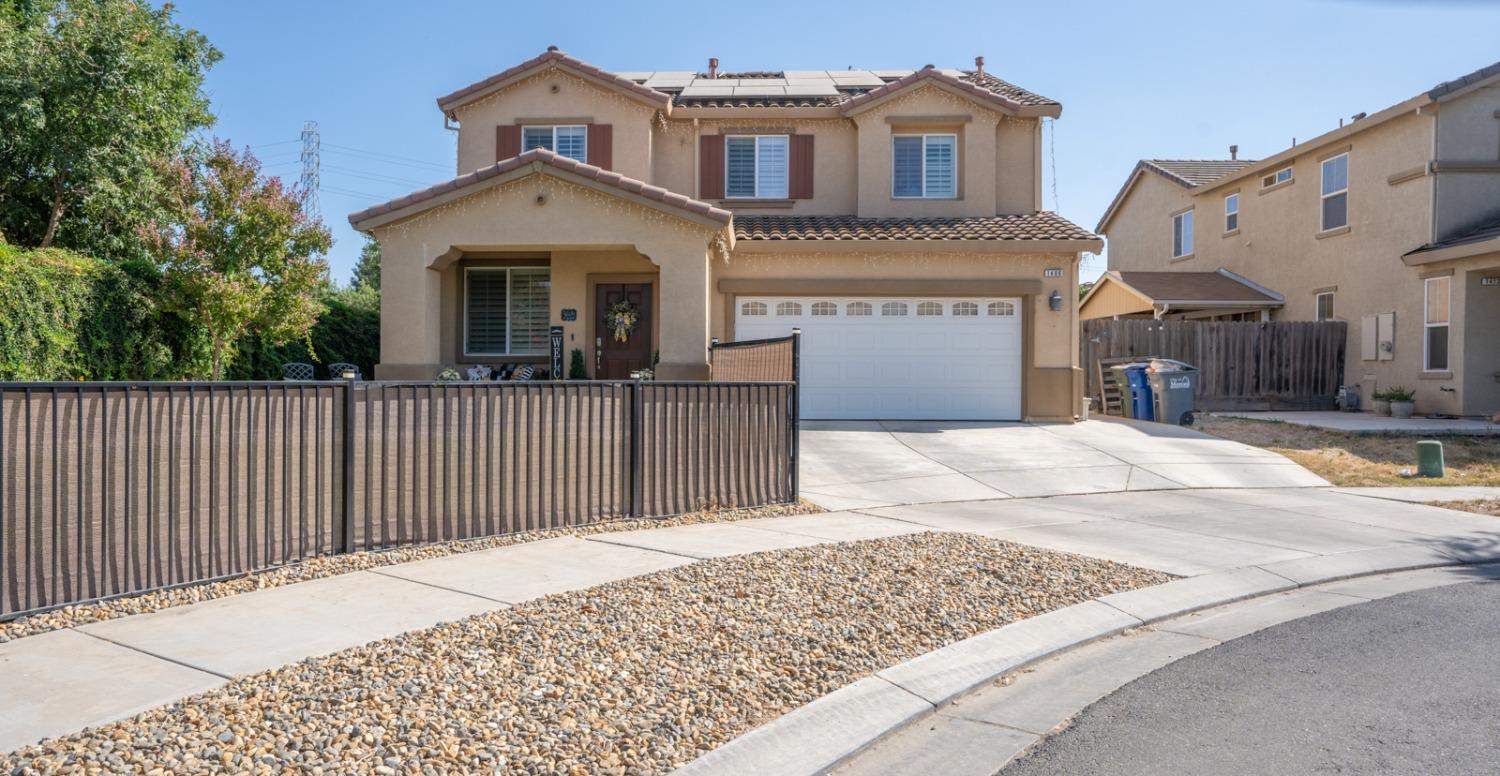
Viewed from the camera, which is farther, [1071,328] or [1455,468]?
[1071,328]

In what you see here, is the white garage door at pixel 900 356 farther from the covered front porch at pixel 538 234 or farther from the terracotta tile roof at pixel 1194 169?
the terracotta tile roof at pixel 1194 169

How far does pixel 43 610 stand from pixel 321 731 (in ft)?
9.11

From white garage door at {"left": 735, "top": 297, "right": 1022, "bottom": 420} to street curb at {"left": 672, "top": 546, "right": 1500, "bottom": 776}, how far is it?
958 centimetres

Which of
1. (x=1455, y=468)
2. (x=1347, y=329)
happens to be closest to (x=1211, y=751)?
(x=1455, y=468)

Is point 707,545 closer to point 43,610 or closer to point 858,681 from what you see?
point 858,681

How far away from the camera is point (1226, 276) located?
28.1m

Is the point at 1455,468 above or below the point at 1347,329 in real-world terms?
below

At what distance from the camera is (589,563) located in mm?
7227

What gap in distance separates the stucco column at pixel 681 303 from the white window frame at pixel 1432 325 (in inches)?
617

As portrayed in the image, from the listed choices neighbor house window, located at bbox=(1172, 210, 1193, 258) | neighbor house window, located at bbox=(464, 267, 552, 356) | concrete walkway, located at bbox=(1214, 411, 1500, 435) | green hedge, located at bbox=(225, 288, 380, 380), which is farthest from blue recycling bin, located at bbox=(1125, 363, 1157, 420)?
green hedge, located at bbox=(225, 288, 380, 380)

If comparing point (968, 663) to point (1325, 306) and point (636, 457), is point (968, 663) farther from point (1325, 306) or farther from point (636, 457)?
point (1325, 306)

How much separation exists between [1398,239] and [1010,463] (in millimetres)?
13973

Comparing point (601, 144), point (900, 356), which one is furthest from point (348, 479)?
point (601, 144)

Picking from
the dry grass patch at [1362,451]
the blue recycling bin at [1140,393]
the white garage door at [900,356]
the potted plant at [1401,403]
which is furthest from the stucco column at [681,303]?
the potted plant at [1401,403]
